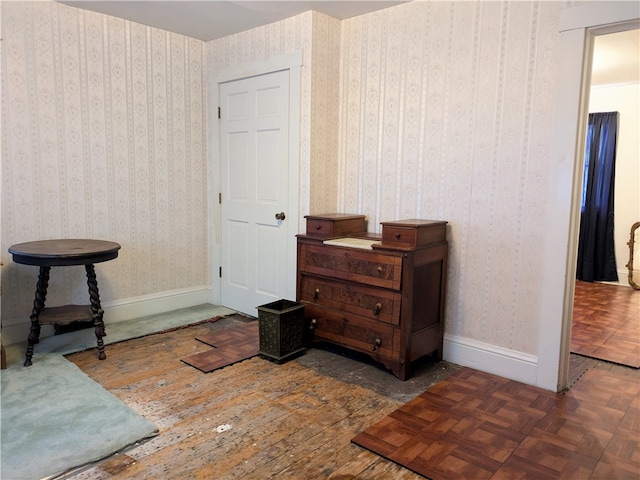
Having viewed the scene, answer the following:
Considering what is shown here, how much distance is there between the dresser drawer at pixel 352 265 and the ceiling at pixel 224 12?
1.63m

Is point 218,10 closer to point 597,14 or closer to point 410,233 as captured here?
point 410,233

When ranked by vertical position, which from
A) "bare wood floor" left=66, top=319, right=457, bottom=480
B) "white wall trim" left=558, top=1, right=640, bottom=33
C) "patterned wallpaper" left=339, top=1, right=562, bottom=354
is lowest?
"bare wood floor" left=66, top=319, right=457, bottom=480

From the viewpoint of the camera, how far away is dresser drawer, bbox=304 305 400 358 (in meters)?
2.71

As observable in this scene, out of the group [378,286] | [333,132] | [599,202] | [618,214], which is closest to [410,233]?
[378,286]

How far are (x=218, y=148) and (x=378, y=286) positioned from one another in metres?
→ 2.10

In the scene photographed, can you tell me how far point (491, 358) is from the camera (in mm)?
2809

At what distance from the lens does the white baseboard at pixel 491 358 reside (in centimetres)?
267

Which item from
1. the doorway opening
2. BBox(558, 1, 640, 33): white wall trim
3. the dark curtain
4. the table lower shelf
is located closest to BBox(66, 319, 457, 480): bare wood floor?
the table lower shelf

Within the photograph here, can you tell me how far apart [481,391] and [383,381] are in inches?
21.1

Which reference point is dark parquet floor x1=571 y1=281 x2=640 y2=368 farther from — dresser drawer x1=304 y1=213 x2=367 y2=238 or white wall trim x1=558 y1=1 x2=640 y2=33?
white wall trim x1=558 y1=1 x2=640 y2=33

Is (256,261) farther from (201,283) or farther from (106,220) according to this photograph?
(106,220)

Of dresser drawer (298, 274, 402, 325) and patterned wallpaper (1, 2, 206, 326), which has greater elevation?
patterned wallpaper (1, 2, 206, 326)

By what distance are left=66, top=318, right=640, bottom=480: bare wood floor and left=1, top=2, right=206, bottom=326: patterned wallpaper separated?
0.73 m

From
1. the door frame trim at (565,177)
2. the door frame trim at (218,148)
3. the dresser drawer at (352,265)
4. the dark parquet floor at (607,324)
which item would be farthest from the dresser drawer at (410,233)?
the dark parquet floor at (607,324)
